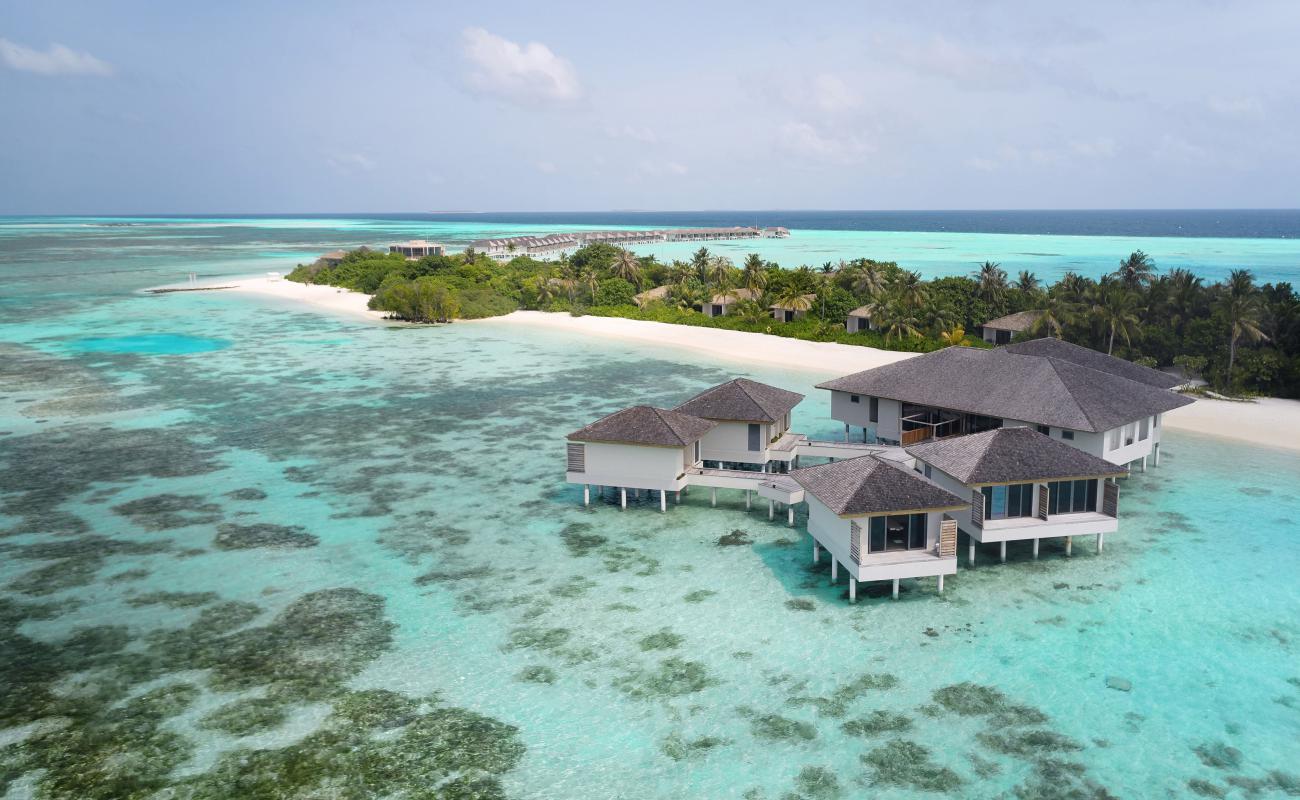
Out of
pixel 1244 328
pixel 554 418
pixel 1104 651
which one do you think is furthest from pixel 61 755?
pixel 1244 328

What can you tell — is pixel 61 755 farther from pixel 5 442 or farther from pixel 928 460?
pixel 5 442

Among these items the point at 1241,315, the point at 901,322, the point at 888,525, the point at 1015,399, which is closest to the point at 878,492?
the point at 888,525

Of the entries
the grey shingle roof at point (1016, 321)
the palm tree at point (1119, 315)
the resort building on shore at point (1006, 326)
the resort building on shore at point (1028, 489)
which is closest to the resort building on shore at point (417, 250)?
the resort building on shore at point (1006, 326)

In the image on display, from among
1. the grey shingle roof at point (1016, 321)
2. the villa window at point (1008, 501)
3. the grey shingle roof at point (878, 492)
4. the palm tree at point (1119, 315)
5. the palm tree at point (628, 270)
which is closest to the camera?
the grey shingle roof at point (878, 492)

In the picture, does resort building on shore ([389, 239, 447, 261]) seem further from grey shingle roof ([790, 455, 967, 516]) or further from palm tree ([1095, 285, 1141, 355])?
grey shingle roof ([790, 455, 967, 516])

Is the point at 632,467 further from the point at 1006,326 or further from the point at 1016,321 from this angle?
the point at 1016,321

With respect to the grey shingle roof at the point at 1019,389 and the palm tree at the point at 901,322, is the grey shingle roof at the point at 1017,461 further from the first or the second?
the palm tree at the point at 901,322
